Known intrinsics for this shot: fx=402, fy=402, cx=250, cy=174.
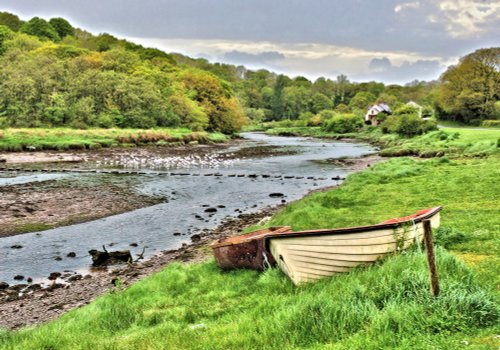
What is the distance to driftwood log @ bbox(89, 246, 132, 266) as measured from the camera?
15.1 metres

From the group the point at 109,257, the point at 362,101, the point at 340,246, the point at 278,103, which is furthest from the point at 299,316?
the point at 278,103

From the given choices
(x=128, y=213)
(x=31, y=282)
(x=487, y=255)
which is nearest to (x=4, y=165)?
(x=128, y=213)

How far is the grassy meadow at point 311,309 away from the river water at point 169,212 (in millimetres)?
5955

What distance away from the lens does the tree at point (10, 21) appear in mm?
167375

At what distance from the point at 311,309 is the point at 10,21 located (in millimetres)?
202890

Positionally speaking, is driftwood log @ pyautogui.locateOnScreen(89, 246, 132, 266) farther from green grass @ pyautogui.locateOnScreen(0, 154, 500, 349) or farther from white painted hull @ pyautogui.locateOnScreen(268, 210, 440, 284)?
white painted hull @ pyautogui.locateOnScreen(268, 210, 440, 284)

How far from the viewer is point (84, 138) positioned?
63.1 meters

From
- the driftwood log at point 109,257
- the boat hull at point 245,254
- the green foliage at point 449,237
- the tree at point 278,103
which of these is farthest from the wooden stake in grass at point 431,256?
the tree at point 278,103

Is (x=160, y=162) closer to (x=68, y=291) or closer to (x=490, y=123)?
(x=68, y=291)

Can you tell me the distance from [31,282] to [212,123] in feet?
299

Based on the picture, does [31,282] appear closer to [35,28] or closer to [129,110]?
[129,110]

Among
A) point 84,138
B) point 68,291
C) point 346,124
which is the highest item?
point 346,124

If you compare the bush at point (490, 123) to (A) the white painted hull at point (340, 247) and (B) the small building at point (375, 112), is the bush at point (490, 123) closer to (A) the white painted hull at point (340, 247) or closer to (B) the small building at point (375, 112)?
(B) the small building at point (375, 112)

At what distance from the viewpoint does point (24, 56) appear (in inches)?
3516
